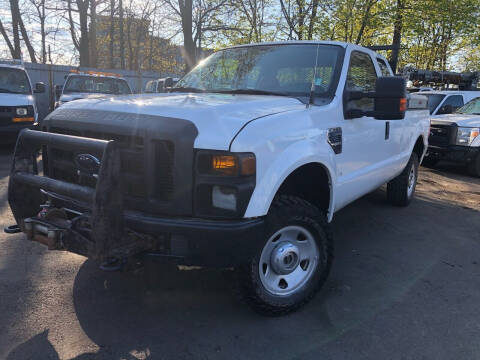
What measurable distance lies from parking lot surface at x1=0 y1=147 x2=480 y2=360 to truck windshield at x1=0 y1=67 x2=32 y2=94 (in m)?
6.44

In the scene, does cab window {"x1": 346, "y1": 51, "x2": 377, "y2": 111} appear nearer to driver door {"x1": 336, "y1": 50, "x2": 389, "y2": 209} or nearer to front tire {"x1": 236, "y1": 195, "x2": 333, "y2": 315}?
driver door {"x1": 336, "y1": 50, "x2": 389, "y2": 209}

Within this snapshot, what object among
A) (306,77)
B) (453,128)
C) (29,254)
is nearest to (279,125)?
(306,77)

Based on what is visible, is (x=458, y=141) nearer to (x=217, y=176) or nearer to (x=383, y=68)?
(x=383, y=68)

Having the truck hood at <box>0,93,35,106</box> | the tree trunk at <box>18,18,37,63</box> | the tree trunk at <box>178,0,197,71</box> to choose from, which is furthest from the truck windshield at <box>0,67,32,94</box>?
the tree trunk at <box>18,18,37,63</box>

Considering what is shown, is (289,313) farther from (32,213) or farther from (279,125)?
(32,213)

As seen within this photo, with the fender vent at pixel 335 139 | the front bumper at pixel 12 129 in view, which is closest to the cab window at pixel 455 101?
the fender vent at pixel 335 139

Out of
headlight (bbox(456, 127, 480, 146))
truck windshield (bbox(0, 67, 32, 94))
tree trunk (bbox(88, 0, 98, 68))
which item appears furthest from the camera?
tree trunk (bbox(88, 0, 98, 68))

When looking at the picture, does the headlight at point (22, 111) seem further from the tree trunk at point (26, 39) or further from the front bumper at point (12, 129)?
the tree trunk at point (26, 39)

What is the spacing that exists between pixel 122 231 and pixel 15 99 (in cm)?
788

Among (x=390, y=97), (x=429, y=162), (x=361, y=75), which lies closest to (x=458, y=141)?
(x=429, y=162)

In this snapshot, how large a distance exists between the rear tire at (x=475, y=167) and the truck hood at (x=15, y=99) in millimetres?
9601

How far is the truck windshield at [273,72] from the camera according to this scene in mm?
3500

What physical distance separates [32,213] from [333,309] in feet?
7.57

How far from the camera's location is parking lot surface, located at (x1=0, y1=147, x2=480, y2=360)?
251 cm
